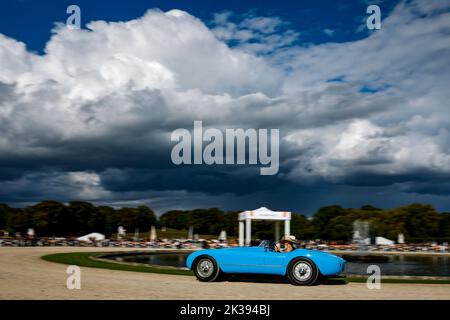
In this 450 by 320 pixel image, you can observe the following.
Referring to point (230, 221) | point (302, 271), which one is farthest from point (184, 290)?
point (230, 221)

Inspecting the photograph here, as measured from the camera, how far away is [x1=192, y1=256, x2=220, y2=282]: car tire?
456 inches

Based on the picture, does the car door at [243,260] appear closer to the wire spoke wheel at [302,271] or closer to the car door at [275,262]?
the car door at [275,262]

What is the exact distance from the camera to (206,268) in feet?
38.4

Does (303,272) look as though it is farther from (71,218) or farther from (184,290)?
(71,218)

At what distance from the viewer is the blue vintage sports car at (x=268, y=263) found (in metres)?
10.8

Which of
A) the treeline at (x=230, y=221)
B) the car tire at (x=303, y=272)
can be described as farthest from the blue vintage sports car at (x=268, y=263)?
the treeline at (x=230, y=221)

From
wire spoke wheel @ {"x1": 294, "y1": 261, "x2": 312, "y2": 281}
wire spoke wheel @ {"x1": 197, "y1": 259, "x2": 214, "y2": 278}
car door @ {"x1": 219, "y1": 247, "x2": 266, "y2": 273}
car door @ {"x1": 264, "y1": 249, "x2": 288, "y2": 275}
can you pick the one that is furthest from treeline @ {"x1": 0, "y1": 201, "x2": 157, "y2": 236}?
wire spoke wheel @ {"x1": 294, "y1": 261, "x2": 312, "y2": 281}

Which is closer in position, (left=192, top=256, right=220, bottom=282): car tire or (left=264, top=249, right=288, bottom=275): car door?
(left=264, top=249, right=288, bottom=275): car door

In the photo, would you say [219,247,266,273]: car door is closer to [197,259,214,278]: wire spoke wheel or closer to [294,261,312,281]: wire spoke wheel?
[197,259,214,278]: wire spoke wheel

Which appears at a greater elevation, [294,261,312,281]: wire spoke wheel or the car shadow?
[294,261,312,281]: wire spoke wheel
